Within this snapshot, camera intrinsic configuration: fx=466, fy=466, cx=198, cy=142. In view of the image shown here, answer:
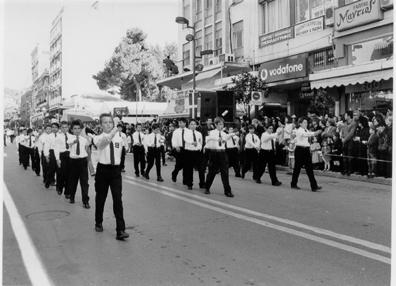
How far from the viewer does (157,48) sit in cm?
4516

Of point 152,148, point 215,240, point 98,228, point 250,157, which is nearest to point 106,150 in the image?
point 98,228

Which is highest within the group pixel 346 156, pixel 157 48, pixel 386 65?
pixel 157 48

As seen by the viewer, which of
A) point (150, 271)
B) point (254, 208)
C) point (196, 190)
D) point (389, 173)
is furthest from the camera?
point (389, 173)

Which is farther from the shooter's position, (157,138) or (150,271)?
(157,138)

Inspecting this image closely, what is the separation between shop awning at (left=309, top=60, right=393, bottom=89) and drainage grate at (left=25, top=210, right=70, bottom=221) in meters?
10.1

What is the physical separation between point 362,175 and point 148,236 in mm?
7723

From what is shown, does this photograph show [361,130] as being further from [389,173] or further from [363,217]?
[363,217]

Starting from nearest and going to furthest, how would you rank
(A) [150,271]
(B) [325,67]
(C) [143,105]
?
(A) [150,271] → (B) [325,67] → (C) [143,105]

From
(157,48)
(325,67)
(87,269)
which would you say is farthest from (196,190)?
(157,48)

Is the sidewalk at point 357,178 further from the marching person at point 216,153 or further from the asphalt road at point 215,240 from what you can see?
the marching person at point 216,153

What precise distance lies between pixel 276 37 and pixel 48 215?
52.5ft

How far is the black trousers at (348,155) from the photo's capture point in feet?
40.9

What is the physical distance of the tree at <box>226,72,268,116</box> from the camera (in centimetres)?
1867

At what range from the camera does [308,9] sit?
19.6 metres
